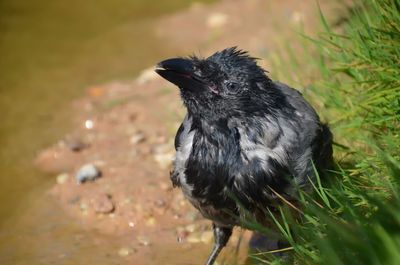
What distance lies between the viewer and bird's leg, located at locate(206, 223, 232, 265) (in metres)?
3.69

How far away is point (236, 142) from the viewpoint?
10.9 feet

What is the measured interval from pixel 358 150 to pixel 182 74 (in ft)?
3.09

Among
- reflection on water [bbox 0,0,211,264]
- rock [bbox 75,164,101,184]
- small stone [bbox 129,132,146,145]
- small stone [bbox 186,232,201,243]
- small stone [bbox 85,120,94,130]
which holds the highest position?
reflection on water [bbox 0,0,211,264]

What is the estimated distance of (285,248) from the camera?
10.4 ft

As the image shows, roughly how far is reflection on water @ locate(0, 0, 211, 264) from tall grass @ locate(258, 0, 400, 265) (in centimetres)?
182

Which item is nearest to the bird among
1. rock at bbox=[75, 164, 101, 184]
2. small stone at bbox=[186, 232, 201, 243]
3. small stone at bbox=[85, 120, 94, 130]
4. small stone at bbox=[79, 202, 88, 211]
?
small stone at bbox=[186, 232, 201, 243]

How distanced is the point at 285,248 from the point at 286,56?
238 cm

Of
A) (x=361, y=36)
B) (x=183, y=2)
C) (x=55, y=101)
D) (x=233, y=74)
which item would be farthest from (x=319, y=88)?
(x=183, y=2)

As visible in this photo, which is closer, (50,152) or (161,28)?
(50,152)

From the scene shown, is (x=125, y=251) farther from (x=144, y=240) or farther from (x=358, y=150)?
(x=358, y=150)

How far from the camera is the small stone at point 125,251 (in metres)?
4.00

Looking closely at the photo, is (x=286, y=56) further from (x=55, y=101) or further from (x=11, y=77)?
(x=11, y=77)

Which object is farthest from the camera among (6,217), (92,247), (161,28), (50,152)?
(161,28)

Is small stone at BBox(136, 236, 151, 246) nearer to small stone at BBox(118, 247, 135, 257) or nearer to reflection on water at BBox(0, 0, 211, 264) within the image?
small stone at BBox(118, 247, 135, 257)
